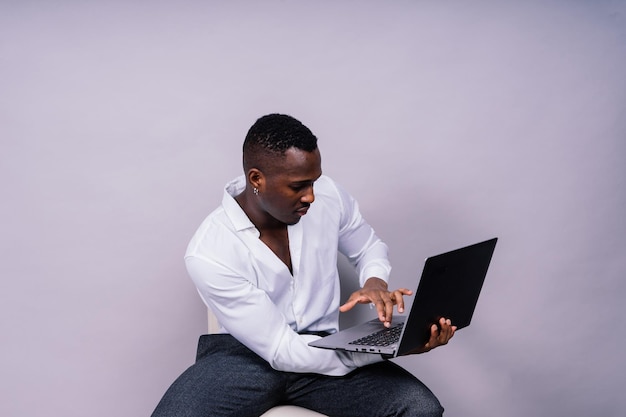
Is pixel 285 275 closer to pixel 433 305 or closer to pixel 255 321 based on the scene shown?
pixel 255 321

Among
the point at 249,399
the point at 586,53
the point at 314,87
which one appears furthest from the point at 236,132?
the point at 586,53

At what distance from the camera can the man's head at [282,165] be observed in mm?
2125

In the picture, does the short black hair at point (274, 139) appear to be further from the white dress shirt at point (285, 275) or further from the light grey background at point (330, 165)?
the light grey background at point (330, 165)

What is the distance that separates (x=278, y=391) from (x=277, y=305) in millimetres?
260

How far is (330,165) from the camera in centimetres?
287

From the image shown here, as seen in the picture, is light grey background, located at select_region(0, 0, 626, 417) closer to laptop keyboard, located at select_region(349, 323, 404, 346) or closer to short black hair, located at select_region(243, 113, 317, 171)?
short black hair, located at select_region(243, 113, 317, 171)

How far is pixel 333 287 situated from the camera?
8.05 feet

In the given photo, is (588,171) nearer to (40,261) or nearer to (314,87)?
(314,87)

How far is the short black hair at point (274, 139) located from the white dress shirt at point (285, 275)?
0.19 metres

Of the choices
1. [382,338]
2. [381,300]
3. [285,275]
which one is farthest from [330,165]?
[382,338]

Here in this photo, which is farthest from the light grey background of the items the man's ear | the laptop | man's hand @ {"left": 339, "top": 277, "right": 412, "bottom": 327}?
the laptop

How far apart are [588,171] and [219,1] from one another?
Answer: 1.60 metres

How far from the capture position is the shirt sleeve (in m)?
2.17

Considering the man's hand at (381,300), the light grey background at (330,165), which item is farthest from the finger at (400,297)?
the light grey background at (330,165)
